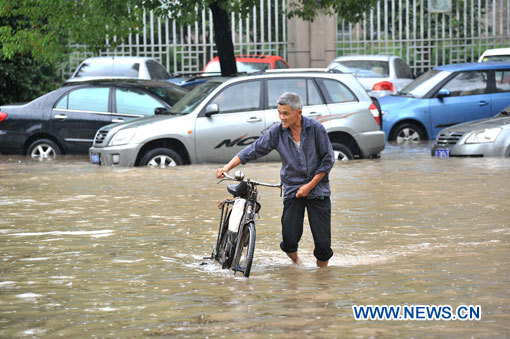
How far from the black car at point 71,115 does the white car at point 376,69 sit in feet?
26.1

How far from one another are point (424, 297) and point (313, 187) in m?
1.50

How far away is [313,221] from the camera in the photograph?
28.0 ft

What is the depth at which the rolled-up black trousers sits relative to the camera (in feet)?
27.9

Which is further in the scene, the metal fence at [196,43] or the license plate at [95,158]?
the metal fence at [196,43]

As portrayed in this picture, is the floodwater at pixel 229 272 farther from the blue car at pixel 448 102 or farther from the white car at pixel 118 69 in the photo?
the white car at pixel 118 69

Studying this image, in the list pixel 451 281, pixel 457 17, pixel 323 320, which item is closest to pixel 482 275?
pixel 451 281

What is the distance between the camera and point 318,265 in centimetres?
881

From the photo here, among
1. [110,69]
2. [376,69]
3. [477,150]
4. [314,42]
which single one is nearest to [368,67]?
[376,69]

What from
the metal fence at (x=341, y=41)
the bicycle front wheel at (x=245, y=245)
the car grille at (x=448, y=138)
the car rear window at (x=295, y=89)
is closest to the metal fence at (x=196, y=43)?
the metal fence at (x=341, y=41)

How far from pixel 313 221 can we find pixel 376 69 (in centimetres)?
1831

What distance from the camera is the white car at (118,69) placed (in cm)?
2512
